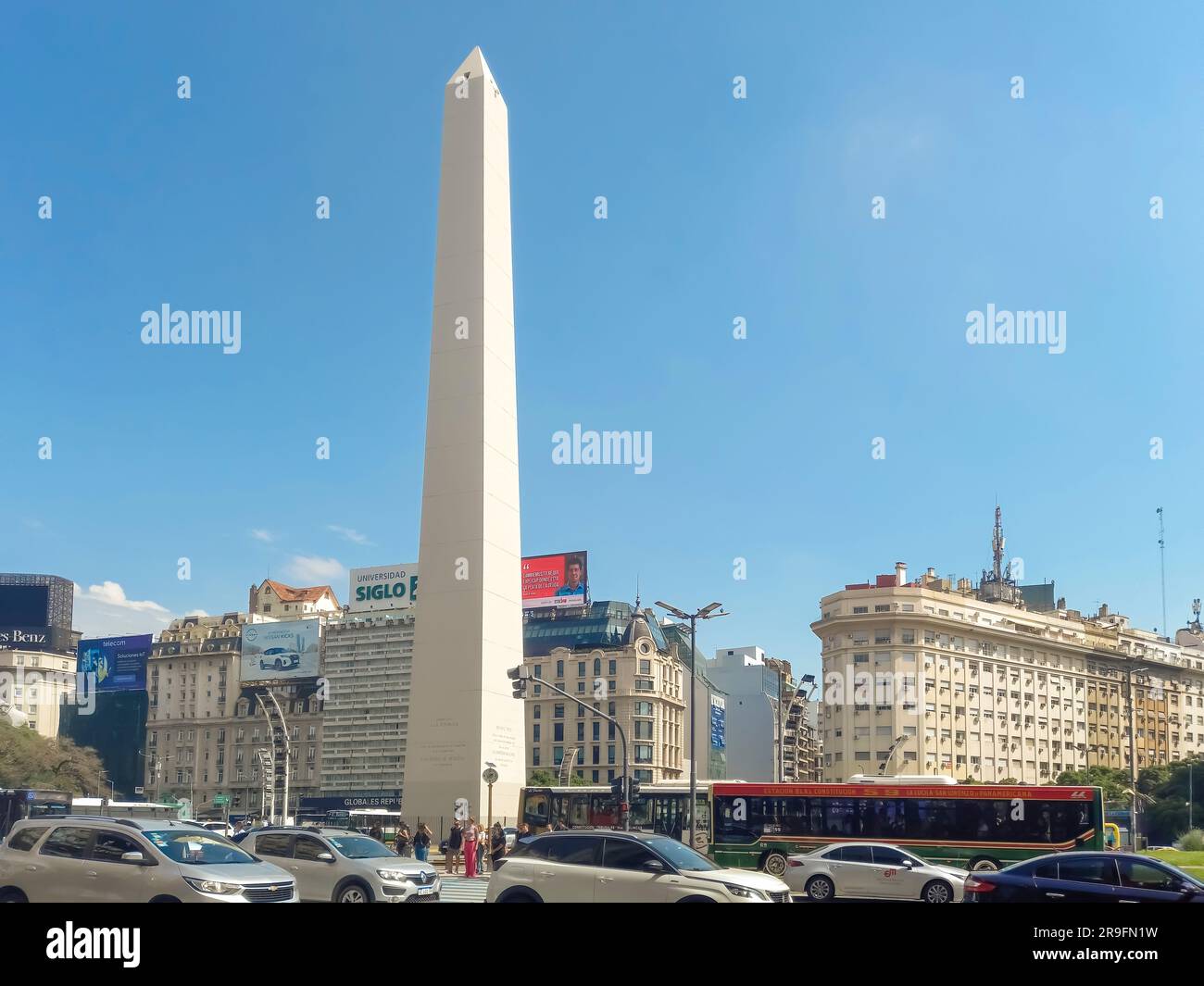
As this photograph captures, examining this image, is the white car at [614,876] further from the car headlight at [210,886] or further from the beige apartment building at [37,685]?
the beige apartment building at [37,685]

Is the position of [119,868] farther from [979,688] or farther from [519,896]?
[979,688]

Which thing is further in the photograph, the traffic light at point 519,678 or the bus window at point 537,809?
the bus window at point 537,809

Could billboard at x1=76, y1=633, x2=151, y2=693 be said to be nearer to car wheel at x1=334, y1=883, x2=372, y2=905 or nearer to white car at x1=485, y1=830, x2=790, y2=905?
car wheel at x1=334, y1=883, x2=372, y2=905

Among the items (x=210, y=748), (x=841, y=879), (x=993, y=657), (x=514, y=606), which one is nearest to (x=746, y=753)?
(x=993, y=657)

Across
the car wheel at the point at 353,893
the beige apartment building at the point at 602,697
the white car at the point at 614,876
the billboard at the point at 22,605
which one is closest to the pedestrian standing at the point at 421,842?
the car wheel at the point at 353,893

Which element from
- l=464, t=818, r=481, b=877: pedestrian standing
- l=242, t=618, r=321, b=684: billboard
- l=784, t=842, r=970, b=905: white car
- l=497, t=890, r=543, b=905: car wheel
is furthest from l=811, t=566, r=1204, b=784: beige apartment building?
l=497, t=890, r=543, b=905: car wheel

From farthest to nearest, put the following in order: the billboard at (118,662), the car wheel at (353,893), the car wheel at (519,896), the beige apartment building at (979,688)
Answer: the billboard at (118,662) < the beige apartment building at (979,688) < the car wheel at (353,893) < the car wheel at (519,896)

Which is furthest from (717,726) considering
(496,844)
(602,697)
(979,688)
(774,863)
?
(496,844)
